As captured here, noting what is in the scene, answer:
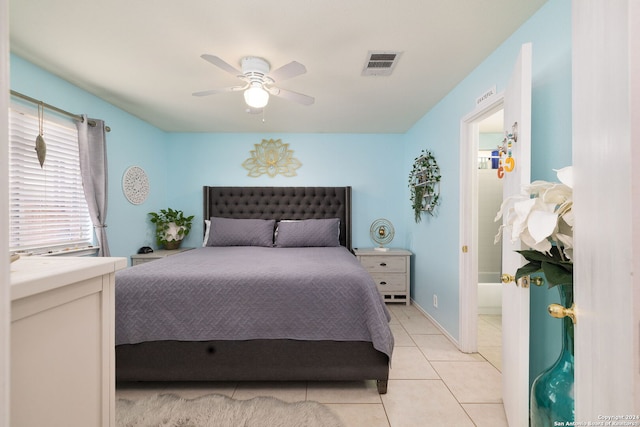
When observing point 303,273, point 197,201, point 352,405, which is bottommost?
point 352,405

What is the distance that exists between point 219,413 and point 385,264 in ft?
8.26

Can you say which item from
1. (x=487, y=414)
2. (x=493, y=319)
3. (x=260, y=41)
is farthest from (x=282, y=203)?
(x=487, y=414)

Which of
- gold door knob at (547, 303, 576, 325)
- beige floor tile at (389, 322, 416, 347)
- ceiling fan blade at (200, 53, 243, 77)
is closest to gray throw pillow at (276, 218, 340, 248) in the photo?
beige floor tile at (389, 322, 416, 347)

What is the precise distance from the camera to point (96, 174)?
113 inches

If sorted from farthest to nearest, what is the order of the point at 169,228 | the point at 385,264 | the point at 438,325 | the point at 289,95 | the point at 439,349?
the point at 169,228 → the point at 385,264 → the point at 438,325 → the point at 439,349 → the point at 289,95

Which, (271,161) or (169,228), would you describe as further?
(271,161)

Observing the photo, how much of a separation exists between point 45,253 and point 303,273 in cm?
216

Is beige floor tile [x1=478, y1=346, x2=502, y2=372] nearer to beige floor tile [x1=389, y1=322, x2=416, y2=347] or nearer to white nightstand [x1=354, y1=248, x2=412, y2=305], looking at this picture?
beige floor tile [x1=389, y1=322, x2=416, y2=347]

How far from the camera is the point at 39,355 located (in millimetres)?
657

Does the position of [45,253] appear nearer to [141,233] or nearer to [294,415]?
[141,233]

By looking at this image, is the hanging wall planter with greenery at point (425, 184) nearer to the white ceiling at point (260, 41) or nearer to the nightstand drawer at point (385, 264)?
the nightstand drawer at point (385, 264)

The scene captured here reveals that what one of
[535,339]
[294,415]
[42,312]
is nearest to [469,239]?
[535,339]

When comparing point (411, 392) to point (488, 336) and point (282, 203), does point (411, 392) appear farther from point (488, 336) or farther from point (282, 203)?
point (282, 203)

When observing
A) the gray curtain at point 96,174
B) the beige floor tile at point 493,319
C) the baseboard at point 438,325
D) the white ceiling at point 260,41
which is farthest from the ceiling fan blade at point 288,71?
the beige floor tile at point 493,319
